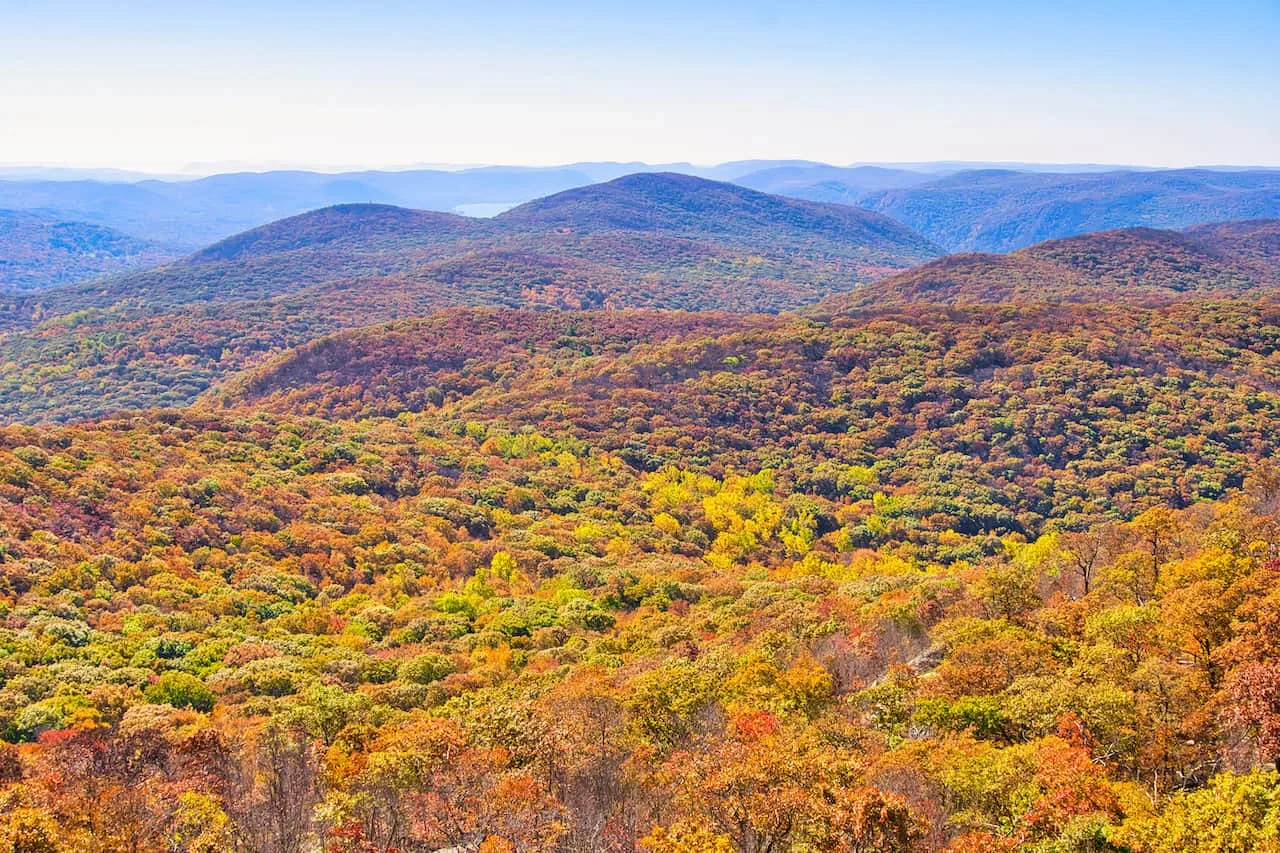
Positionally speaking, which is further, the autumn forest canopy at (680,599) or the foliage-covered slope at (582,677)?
the autumn forest canopy at (680,599)

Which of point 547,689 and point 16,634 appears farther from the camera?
point 16,634

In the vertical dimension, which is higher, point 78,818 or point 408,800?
point 78,818

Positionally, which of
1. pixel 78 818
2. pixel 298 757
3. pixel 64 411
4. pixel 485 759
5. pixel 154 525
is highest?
pixel 78 818

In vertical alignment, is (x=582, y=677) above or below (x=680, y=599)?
above

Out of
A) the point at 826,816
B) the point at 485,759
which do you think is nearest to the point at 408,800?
the point at 485,759

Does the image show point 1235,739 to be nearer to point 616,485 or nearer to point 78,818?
point 78,818

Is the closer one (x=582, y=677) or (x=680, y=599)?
(x=582, y=677)

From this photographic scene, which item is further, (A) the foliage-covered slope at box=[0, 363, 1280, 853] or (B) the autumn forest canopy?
(B) the autumn forest canopy

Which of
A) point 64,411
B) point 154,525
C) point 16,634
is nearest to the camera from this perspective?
point 16,634
